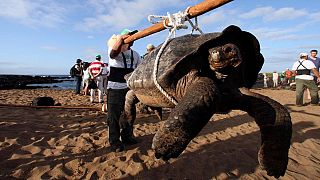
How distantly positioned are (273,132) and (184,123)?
1.02 m

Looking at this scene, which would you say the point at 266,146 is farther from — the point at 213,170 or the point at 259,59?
the point at 213,170

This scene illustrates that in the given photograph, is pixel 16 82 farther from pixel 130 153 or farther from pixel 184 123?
pixel 184 123

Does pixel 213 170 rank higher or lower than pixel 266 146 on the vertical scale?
lower

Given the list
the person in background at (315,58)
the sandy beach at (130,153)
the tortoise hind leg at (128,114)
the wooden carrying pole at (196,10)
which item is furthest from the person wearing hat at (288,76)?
the wooden carrying pole at (196,10)

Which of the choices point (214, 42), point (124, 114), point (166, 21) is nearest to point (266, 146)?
point (214, 42)

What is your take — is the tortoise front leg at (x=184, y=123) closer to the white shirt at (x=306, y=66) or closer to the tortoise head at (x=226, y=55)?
Result: the tortoise head at (x=226, y=55)

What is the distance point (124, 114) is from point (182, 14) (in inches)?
97.7

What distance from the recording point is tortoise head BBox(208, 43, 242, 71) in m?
2.61

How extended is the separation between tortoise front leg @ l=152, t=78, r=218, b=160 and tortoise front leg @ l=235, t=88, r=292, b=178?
1.93 ft

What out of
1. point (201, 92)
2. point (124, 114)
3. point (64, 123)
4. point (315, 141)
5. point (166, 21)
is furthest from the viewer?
point (64, 123)

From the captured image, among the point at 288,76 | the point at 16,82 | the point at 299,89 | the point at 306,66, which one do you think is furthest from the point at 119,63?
the point at 16,82

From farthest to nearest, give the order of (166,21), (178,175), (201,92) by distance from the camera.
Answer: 1. (178,175)
2. (166,21)
3. (201,92)

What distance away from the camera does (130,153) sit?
14.9 ft

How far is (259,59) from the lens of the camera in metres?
2.93
